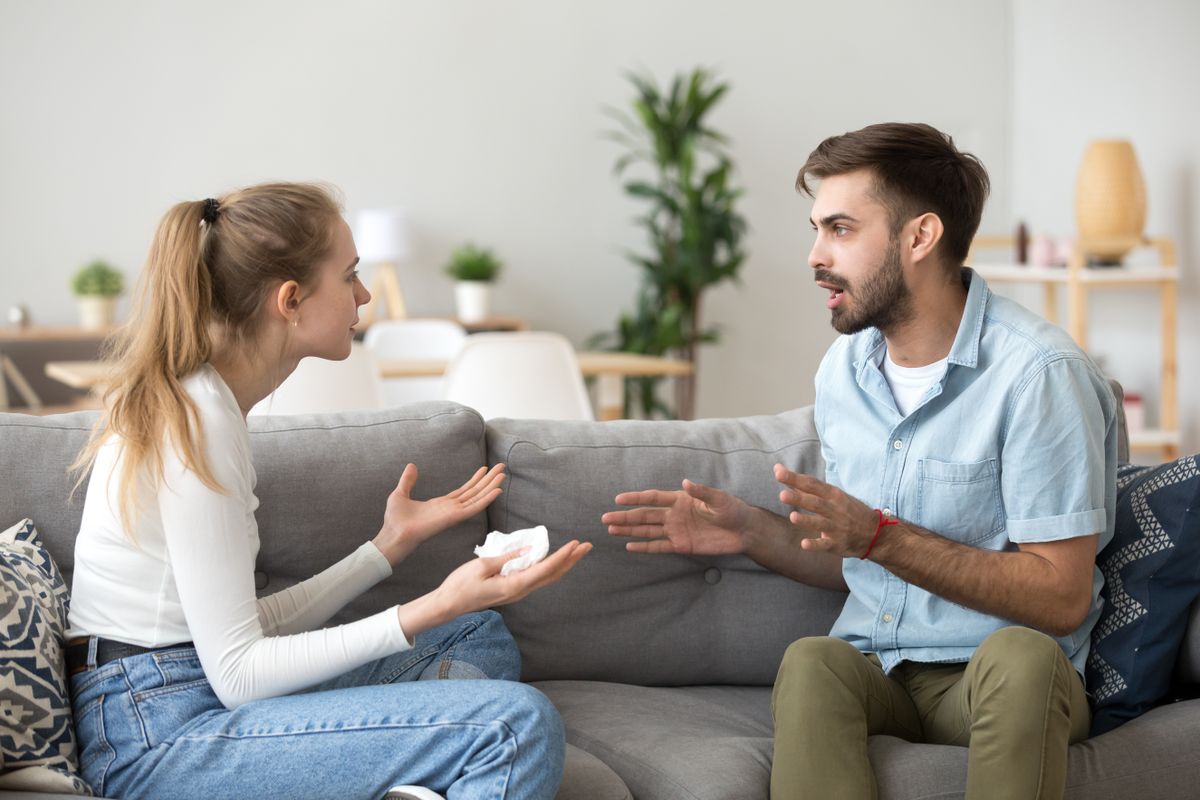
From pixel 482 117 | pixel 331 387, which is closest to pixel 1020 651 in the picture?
pixel 331 387

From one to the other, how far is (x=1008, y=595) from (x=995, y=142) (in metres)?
5.76

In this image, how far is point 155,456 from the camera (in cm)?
150

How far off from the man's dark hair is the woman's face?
0.75 meters

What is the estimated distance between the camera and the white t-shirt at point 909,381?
191cm

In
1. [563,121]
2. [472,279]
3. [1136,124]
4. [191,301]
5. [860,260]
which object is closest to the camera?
[191,301]

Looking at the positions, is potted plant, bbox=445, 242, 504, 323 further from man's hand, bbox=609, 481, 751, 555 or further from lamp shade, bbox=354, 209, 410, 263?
man's hand, bbox=609, 481, 751, 555

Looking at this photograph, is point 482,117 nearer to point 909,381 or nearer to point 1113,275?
point 1113,275

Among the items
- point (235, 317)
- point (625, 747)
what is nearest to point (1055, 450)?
point (625, 747)

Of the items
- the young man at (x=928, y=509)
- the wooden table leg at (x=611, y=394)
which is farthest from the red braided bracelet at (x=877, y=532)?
the wooden table leg at (x=611, y=394)

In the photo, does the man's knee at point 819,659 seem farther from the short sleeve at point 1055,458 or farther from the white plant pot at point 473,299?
the white plant pot at point 473,299

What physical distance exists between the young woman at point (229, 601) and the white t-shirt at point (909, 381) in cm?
64

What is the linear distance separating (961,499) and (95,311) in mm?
4666

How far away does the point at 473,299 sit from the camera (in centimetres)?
603

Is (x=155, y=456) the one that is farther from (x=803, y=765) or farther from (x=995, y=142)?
(x=995, y=142)
